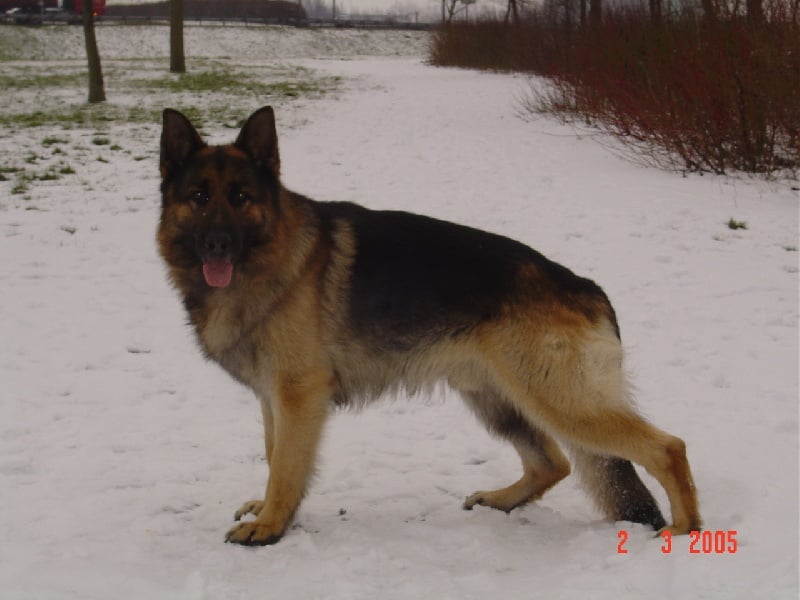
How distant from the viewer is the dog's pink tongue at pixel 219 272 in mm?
3293

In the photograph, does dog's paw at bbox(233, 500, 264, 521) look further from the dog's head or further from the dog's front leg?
the dog's head

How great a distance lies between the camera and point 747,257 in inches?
302

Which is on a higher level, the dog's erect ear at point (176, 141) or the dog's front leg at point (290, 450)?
the dog's erect ear at point (176, 141)

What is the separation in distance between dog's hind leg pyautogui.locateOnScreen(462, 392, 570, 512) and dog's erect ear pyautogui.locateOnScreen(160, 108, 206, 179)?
1.69 m

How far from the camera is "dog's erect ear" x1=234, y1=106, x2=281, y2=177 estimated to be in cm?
342

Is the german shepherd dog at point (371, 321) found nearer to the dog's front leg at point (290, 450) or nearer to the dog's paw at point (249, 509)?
the dog's front leg at point (290, 450)

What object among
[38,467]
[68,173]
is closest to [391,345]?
[38,467]

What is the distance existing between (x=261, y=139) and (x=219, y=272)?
2.08 ft

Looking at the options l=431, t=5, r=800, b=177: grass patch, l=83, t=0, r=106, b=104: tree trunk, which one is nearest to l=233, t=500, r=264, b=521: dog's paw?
l=431, t=5, r=800, b=177: grass patch

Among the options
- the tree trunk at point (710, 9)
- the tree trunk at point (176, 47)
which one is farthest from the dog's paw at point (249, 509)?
the tree trunk at point (176, 47)

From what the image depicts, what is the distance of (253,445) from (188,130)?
1850 mm

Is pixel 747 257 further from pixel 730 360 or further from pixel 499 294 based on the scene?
pixel 499 294

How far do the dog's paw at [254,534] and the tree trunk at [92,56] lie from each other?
18916 millimetres
